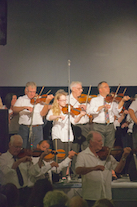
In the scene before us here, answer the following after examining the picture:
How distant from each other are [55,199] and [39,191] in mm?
221

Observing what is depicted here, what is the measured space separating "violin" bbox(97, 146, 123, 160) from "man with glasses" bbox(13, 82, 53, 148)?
0.76 metres

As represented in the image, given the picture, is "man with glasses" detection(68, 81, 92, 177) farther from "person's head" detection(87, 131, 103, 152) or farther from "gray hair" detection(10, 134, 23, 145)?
"gray hair" detection(10, 134, 23, 145)

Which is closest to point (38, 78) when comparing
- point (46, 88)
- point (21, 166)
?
point (46, 88)

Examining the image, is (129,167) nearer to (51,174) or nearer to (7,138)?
(51,174)

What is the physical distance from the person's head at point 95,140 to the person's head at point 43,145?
0.51m

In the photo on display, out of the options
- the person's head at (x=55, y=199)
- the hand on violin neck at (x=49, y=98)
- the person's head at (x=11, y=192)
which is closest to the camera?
the person's head at (x=55, y=199)

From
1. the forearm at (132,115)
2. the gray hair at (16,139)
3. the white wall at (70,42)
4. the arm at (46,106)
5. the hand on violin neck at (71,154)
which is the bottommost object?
the hand on violin neck at (71,154)

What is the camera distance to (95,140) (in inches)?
122

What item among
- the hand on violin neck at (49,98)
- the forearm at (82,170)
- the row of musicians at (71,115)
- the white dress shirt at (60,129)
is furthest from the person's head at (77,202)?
the hand on violin neck at (49,98)

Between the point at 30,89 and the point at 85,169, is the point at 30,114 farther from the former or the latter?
the point at 85,169

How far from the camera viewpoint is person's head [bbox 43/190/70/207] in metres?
2.90

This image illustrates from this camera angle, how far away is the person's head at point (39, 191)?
9.72 feet

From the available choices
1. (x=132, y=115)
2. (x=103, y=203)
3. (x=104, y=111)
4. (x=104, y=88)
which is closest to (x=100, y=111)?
(x=104, y=111)

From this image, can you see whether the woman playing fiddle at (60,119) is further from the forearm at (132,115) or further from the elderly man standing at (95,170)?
the forearm at (132,115)
